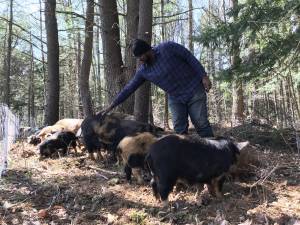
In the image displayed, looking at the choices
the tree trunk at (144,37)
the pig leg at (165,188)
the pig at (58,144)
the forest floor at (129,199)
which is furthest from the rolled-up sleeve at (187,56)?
the pig at (58,144)

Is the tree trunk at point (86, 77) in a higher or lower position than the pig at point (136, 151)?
higher

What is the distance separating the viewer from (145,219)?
5.20 meters

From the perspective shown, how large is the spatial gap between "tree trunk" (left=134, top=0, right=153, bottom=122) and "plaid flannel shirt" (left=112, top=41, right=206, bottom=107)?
2591mm

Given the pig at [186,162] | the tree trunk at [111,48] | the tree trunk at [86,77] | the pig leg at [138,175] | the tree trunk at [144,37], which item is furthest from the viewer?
the tree trunk at [86,77]

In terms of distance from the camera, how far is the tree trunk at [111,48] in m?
10.8

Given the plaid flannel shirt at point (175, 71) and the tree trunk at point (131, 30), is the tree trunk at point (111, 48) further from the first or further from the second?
the plaid flannel shirt at point (175, 71)

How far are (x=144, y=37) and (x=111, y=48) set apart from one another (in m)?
1.83

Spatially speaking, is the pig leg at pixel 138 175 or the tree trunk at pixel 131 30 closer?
the pig leg at pixel 138 175

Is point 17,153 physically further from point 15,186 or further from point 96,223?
point 96,223

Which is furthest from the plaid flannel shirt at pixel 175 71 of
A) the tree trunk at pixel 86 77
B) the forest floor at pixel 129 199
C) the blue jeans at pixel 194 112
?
the tree trunk at pixel 86 77

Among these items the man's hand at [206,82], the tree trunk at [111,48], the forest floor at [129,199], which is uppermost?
the tree trunk at [111,48]

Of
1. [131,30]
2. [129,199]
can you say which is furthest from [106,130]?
[131,30]

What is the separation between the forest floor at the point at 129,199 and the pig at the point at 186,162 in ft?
0.83

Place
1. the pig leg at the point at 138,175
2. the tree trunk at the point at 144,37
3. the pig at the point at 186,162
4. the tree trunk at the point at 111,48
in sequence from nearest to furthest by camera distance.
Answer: the pig at the point at 186,162 → the pig leg at the point at 138,175 → the tree trunk at the point at 144,37 → the tree trunk at the point at 111,48
